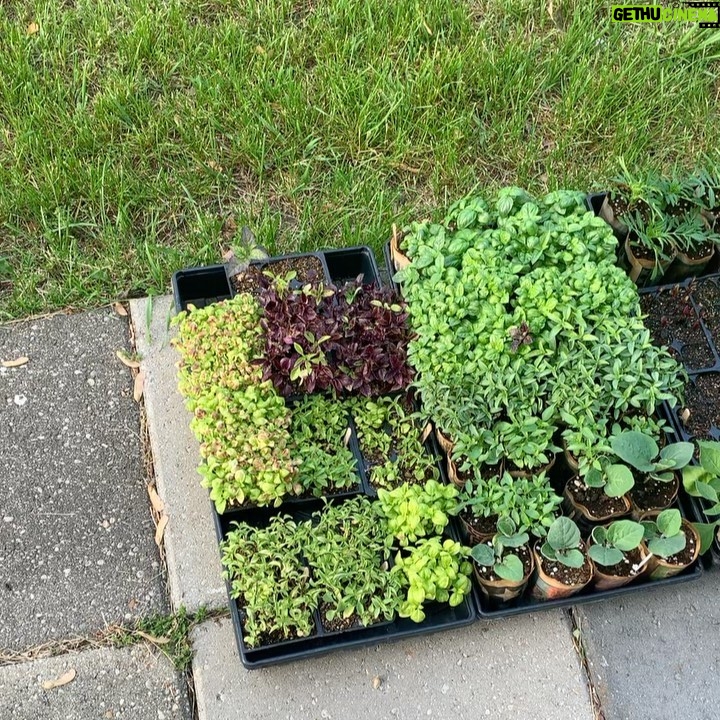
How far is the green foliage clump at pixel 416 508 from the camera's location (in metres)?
2.15

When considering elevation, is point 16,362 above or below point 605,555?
above

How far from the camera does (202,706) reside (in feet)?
7.14

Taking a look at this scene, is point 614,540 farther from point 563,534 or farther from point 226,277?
point 226,277

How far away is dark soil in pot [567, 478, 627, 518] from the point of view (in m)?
2.26

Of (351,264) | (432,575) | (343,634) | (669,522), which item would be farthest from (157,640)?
(669,522)

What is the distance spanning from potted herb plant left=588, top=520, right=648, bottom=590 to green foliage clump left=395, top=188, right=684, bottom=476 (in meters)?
0.25

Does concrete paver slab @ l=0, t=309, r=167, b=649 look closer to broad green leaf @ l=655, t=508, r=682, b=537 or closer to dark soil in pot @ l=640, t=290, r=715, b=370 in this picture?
broad green leaf @ l=655, t=508, r=682, b=537

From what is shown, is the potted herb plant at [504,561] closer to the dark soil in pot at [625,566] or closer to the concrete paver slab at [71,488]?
the dark soil in pot at [625,566]

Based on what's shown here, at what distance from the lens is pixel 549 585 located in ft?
7.04

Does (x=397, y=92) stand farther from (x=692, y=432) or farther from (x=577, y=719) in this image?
(x=577, y=719)

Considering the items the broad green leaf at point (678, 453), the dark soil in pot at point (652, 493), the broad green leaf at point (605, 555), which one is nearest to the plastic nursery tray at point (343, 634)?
the broad green leaf at point (605, 555)

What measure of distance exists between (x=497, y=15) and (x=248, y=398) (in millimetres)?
2188

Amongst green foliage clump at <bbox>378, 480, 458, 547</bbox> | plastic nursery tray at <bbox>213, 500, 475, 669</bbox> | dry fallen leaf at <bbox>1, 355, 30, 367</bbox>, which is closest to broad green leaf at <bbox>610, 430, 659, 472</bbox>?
green foliage clump at <bbox>378, 480, 458, 547</bbox>

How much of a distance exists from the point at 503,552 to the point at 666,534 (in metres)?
0.44
